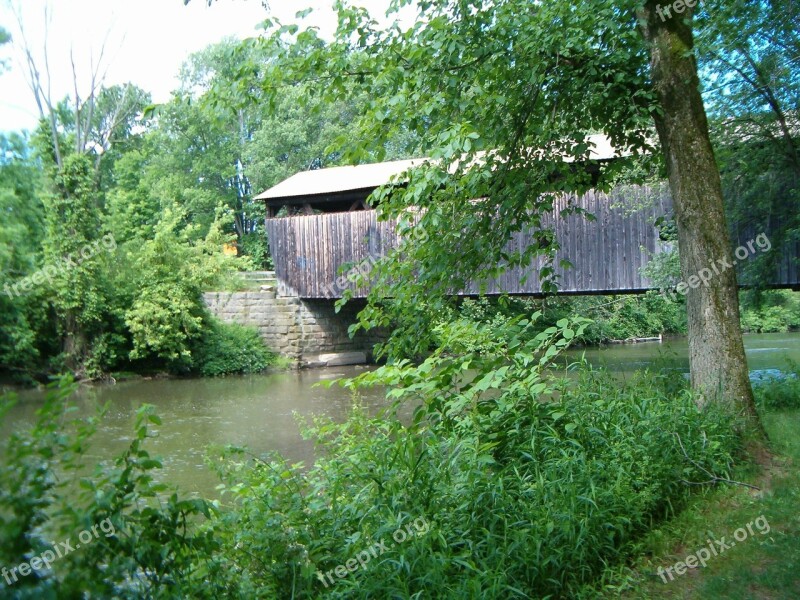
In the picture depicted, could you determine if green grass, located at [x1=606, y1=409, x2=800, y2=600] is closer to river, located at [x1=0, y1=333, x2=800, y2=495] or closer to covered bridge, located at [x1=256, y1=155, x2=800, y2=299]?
river, located at [x1=0, y1=333, x2=800, y2=495]

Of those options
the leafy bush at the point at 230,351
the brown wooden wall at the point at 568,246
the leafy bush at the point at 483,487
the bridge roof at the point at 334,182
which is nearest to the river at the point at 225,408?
the leafy bush at the point at 230,351

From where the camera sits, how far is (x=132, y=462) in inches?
84.3

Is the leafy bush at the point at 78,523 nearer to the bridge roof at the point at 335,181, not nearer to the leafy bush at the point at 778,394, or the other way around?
the leafy bush at the point at 778,394

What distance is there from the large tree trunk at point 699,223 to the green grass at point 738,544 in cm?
49

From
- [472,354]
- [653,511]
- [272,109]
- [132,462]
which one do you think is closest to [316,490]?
[472,354]

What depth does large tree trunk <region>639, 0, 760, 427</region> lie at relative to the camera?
4652 mm

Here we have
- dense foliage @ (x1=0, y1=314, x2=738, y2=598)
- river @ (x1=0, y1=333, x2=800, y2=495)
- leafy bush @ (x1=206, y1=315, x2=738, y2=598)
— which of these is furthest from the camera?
river @ (x1=0, y1=333, x2=800, y2=495)

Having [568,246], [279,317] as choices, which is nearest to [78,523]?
[568,246]

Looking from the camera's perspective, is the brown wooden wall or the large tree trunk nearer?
the large tree trunk

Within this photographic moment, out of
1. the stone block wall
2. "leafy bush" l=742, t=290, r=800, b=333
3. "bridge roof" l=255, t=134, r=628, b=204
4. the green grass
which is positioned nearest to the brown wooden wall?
the stone block wall

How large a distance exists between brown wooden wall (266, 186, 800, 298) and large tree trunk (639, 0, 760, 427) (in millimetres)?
2836

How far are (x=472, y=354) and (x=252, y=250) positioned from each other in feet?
75.7

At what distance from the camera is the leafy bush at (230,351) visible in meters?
16.3

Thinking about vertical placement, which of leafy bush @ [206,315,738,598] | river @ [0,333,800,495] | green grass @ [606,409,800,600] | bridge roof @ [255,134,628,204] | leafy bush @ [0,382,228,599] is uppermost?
bridge roof @ [255,134,628,204]
